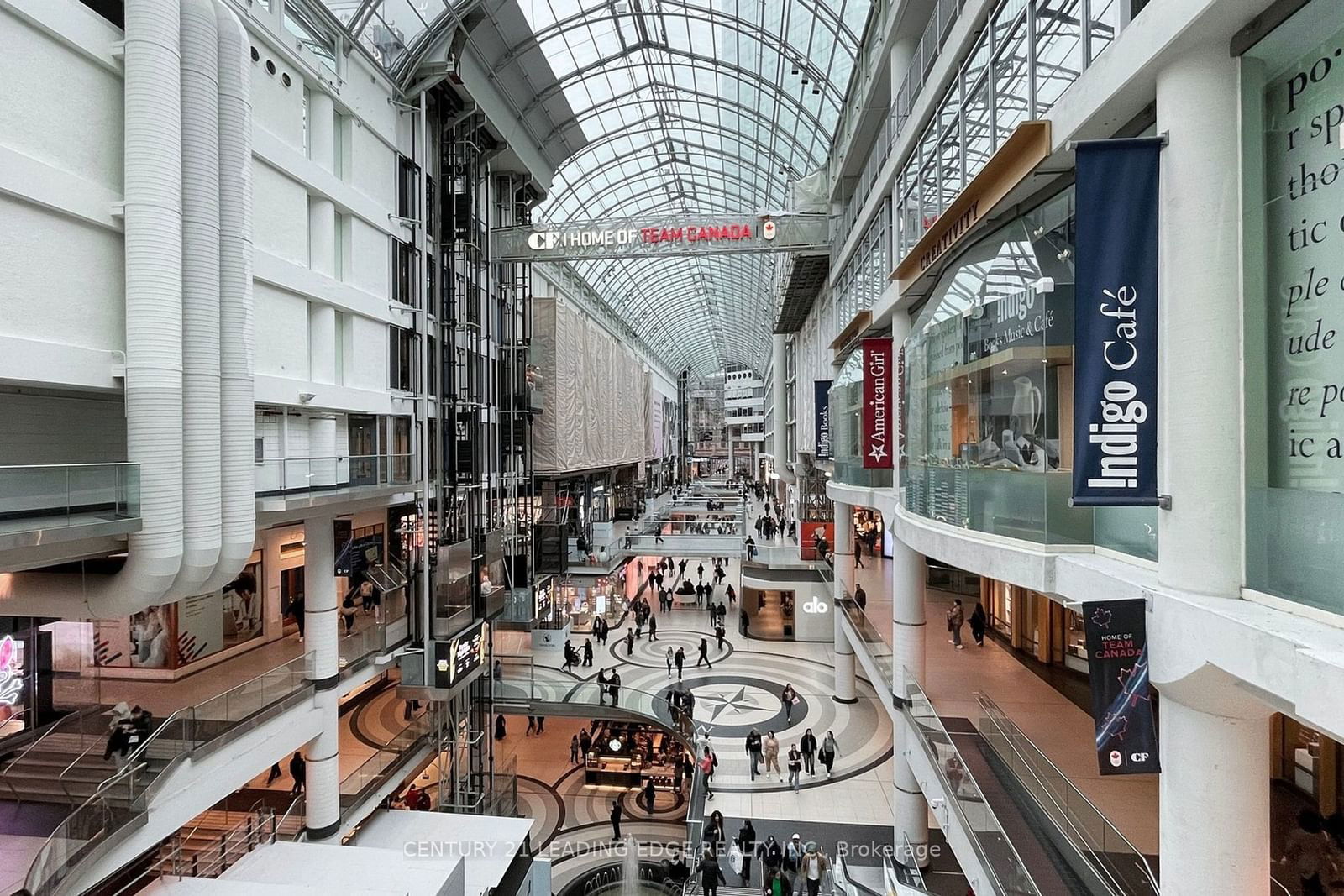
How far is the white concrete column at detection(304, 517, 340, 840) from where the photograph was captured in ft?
42.7

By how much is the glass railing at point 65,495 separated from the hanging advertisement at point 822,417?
1775cm

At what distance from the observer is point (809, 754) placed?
1623 cm

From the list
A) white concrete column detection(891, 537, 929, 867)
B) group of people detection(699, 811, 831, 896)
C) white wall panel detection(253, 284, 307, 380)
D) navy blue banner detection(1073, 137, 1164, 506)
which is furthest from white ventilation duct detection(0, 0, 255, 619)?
white concrete column detection(891, 537, 929, 867)

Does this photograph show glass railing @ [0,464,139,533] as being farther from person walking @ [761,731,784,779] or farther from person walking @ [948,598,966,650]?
person walking @ [948,598,966,650]

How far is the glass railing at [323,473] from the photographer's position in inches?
438

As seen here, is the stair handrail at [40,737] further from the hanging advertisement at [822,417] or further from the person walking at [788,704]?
the hanging advertisement at [822,417]

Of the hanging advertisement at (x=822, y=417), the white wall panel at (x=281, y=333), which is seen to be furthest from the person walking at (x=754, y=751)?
the white wall panel at (x=281, y=333)

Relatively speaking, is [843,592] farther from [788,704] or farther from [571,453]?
[571,453]

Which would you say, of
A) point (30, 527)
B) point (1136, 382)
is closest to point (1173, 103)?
point (1136, 382)

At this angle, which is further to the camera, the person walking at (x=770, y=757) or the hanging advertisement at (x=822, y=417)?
the hanging advertisement at (x=822, y=417)

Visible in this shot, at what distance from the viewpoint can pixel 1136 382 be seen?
14.3ft

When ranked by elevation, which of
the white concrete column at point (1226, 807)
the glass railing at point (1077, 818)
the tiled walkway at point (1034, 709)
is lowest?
the tiled walkway at point (1034, 709)

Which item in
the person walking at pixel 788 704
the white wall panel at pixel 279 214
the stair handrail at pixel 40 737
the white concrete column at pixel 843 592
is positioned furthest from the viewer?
the white concrete column at pixel 843 592

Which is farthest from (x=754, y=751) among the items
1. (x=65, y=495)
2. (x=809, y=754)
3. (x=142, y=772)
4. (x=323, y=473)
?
(x=65, y=495)
